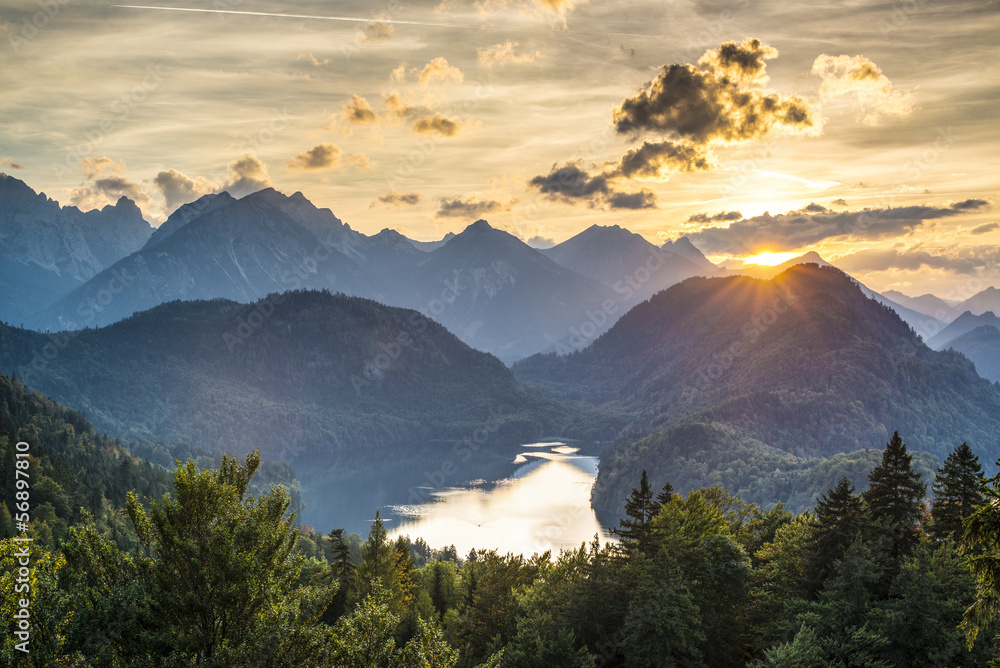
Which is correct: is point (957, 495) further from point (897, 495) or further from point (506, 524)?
point (506, 524)

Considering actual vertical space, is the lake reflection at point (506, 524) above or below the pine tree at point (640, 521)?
below

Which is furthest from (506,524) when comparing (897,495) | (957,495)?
(957,495)

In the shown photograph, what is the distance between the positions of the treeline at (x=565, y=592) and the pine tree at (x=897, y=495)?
4.7 inches

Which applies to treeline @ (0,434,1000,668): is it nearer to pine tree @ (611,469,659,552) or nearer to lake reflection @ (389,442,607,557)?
pine tree @ (611,469,659,552)

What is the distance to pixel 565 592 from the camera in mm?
42875

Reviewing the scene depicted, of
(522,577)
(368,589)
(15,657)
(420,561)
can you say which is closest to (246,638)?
(15,657)

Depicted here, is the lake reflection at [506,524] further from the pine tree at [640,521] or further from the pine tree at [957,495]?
the pine tree at [957,495]

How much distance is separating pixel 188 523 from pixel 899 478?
127 feet

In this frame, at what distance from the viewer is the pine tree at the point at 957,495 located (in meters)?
37.2

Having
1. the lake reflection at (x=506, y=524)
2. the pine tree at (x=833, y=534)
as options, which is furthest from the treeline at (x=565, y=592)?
the lake reflection at (x=506, y=524)

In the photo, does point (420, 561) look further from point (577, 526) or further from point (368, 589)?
point (368, 589)

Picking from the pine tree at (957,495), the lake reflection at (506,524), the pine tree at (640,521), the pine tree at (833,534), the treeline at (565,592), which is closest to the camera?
the treeline at (565,592)

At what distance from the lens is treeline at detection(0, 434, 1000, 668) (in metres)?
17.8

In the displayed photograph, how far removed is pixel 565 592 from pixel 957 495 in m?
24.0
